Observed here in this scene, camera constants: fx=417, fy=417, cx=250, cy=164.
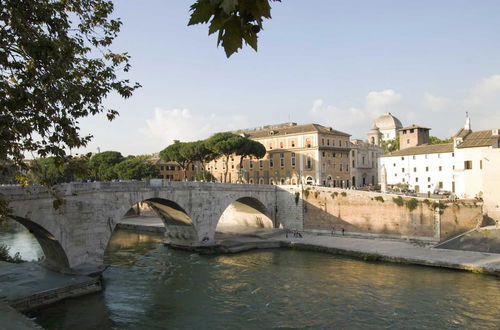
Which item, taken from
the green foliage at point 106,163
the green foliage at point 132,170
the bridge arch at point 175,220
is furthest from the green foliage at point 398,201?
the green foliage at point 106,163

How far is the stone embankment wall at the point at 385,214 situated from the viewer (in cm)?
3512

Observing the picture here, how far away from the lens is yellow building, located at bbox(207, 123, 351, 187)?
187 feet

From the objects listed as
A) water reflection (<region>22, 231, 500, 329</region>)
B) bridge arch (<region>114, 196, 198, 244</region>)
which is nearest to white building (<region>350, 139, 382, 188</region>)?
bridge arch (<region>114, 196, 198, 244</region>)

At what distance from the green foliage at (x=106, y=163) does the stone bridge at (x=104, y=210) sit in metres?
27.3

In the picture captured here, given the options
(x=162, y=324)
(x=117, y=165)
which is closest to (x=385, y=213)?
(x=162, y=324)

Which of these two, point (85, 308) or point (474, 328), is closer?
point (474, 328)

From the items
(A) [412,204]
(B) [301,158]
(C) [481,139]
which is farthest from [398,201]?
(B) [301,158]

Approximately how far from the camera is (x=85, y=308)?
20391 millimetres

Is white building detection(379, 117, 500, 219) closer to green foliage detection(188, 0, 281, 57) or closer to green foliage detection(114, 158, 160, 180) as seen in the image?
green foliage detection(114, 158, 160, 180)

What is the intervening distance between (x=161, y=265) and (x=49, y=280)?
29.9 feet

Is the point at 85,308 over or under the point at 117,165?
under

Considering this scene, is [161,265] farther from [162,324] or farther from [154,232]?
[154,232]

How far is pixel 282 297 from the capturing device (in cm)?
2205

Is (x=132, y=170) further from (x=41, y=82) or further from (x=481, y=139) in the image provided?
(x=41, y=82)
